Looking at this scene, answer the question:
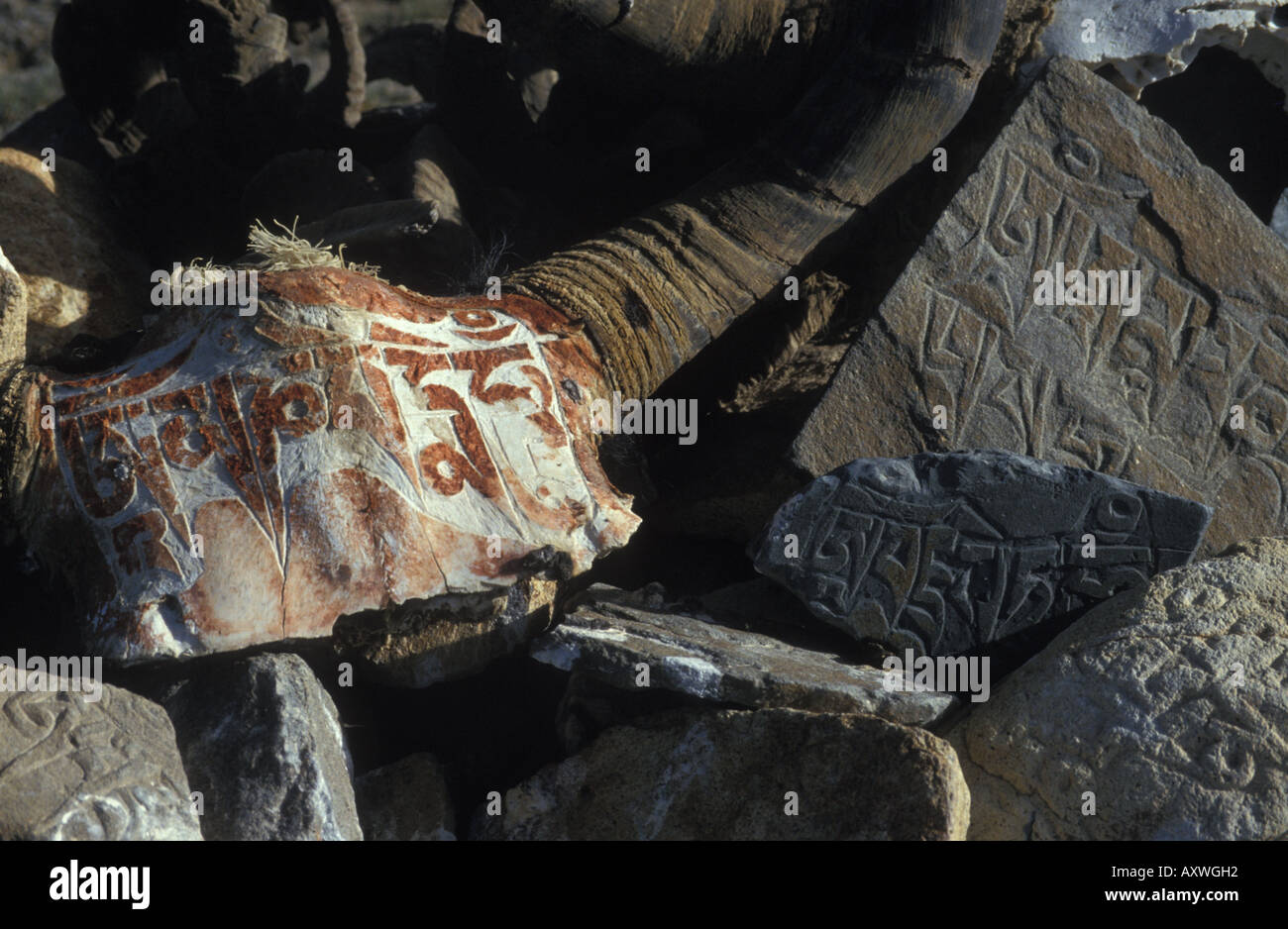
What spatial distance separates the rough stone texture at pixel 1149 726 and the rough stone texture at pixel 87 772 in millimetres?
1857

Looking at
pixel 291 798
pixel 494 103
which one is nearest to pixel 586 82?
pixel 494 103

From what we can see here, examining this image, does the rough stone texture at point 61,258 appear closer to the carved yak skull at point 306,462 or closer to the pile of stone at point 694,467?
the pile of stone at point 694,467

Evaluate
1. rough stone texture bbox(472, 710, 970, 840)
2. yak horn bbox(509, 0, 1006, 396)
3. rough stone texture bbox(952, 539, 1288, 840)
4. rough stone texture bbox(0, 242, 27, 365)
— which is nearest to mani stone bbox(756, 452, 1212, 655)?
rough stone texture bbox(952, 539, 1288, 840)

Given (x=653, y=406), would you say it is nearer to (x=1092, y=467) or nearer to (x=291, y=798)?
(x=1092, y=467)

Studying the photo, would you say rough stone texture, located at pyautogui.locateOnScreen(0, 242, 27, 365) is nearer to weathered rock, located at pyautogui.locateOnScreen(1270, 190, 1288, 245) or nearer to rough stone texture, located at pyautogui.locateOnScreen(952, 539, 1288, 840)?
rough stone texture, located at pyautogui.locateOnScreen(952, 539, 1288, 840)

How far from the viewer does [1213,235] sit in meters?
3.77

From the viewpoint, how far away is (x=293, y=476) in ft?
9.39

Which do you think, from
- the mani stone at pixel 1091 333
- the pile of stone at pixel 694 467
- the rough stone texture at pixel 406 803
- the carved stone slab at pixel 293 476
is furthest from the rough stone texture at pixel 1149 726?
the rough stone texture at pixel 406 803

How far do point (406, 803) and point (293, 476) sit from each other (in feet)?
2.91

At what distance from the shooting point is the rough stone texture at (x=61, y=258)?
399 cm

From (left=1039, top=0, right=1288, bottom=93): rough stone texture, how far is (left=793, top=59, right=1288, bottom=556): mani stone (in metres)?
0.45

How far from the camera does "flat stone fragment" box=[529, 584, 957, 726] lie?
9.04 feet

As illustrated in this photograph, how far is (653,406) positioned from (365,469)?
1171mm

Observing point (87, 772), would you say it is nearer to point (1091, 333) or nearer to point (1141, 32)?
point (1091, 333)
